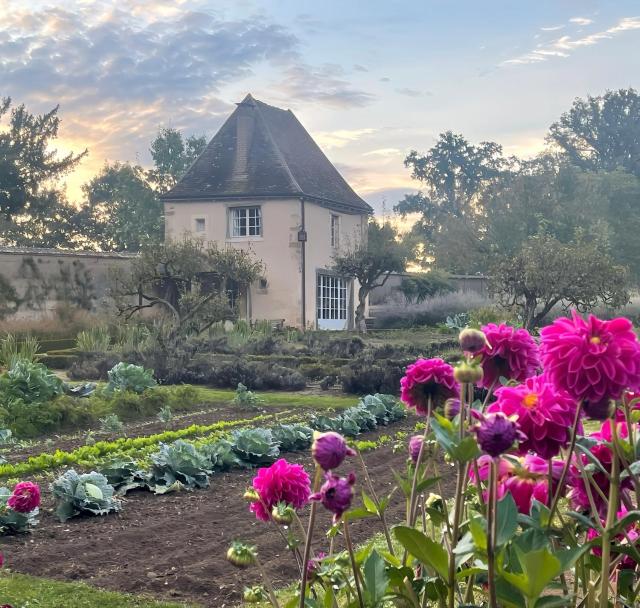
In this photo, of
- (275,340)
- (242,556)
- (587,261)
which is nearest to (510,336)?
(242,556)

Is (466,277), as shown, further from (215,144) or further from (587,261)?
(587,261)

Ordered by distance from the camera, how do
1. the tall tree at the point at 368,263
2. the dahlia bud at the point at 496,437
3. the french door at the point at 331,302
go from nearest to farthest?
the dahlia bud at the point at 496,437 → the tall tree at the point at 368,263 → the french door at the point at 331,302

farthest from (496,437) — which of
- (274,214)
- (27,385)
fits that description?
(274,214)

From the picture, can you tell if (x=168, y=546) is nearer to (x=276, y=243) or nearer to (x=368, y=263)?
(x=368, y=263)

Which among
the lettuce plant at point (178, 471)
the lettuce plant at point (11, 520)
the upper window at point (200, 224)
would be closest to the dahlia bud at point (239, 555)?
the lettuce plant at point (11, 520)

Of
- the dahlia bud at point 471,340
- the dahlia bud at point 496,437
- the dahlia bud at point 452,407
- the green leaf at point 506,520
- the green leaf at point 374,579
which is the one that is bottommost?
the green leaf at point 374,579

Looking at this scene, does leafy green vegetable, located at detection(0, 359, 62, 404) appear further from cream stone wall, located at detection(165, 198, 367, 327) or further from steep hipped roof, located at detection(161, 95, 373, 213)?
steep hipped roof, located at detection(161, 95, 373, 213)

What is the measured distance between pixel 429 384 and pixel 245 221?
2571cm

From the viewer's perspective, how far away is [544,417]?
1.71m

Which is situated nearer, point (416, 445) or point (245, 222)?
point (416, 445)

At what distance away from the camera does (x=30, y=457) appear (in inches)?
279

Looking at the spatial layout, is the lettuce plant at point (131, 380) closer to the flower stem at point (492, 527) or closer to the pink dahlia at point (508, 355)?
the pink dahlia at point (508, 355)

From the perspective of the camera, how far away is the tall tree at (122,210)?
43969 millimetres

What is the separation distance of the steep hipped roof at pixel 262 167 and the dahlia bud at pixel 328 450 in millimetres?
25220
